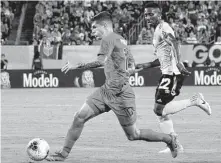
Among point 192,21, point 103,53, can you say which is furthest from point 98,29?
point 192,21

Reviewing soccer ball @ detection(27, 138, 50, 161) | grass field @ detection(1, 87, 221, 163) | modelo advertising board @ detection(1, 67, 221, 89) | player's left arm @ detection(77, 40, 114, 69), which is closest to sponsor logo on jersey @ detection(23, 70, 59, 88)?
modelo advertising board @ detection(1, 67, 221, 89)

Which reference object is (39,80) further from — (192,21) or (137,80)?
(192,21)

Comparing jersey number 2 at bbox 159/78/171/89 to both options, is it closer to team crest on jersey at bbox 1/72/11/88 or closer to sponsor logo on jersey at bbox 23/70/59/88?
sponsor logo on jersey at bbox 23/70/59/88

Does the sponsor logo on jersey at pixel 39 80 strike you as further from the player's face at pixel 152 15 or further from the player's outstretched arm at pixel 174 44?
the player's outstretched arm at pixel 174 44

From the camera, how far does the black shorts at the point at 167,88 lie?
38.5 ft

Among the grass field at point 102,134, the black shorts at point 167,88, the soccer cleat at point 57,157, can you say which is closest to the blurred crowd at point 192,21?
the grass field at point 102,134

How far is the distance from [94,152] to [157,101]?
1.44 m

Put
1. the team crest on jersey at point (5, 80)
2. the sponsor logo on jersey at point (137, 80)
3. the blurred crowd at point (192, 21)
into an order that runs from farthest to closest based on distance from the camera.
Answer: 1. the blurred crowd at point (192, 21)
2. the sponsor logo on jersey at point (137, 80)
3. the team crest on jersey at point (5, 80)

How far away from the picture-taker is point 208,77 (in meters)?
32.8

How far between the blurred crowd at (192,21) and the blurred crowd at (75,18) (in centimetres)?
128

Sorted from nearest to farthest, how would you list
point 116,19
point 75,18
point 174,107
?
point 174,107
point 116,19
point 75,18

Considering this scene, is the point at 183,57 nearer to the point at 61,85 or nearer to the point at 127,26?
the point at 127,26

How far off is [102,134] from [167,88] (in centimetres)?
266

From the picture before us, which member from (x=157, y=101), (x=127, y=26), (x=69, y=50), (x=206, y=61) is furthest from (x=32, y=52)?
(x=157, y=101)
